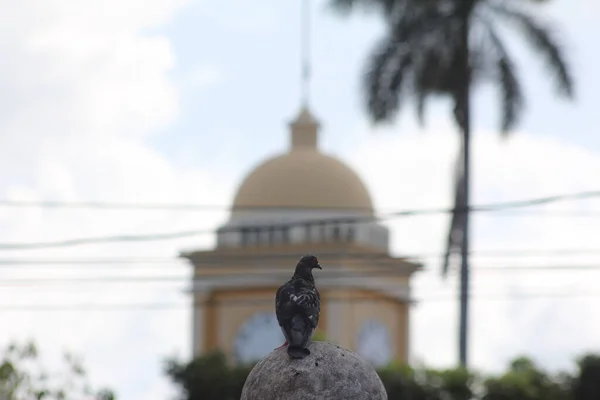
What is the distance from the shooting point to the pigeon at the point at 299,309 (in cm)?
1866

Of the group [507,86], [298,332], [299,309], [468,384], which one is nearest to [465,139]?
[507,86]

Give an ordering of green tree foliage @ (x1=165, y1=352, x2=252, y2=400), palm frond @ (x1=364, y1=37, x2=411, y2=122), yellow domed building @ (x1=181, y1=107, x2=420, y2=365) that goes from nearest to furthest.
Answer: green tree foliage @ (x1=165, y1=352, x2=252, y2=400)
palm frond @ (x1=364, y1=37, x2=411, y2=122)
yellow domed building @ (x1=181, y1=107, x2=420, y2=365)

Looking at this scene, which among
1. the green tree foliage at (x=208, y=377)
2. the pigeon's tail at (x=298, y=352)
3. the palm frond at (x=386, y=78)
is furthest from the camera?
the palm frond at (x=386, y=78)

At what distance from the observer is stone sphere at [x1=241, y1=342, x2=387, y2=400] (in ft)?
60.5

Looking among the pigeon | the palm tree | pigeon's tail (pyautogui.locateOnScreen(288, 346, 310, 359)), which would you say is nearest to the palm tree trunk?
the palm tree

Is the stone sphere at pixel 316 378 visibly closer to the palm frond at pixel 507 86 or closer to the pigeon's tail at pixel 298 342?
the pigeon's tail at pixel 298 342

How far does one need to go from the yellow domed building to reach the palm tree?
189 inches

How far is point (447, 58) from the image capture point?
47812 mm

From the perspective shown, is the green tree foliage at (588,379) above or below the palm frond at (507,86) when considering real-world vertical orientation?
below

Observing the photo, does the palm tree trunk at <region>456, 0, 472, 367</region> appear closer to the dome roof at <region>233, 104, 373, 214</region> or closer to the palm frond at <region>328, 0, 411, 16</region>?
the palm frond at <region>328, 0, 411, 16</region>

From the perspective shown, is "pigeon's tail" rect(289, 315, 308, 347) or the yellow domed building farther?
the yellow domed building

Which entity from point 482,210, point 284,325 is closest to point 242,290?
point 482,210

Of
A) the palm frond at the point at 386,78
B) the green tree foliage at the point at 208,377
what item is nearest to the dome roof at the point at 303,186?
the palm frond at the point at 386,78

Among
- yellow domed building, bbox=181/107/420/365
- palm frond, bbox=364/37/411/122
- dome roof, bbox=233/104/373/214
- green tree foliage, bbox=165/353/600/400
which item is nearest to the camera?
green tree foliage, bbox=165/353/600/400
